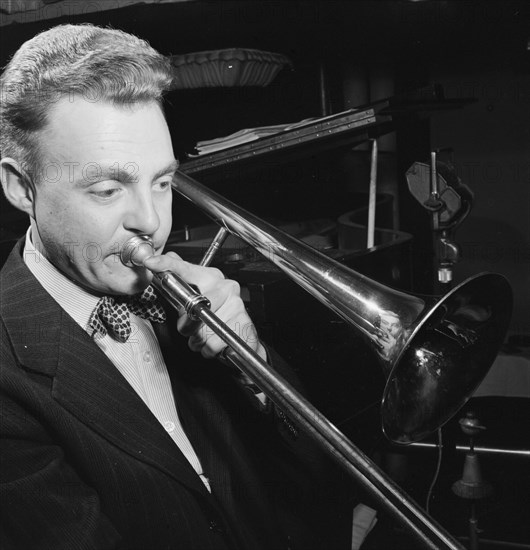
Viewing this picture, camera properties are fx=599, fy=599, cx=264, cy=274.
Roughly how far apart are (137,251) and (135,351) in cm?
36

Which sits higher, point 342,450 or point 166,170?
point 166,170

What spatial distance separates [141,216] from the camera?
1340 millimetres

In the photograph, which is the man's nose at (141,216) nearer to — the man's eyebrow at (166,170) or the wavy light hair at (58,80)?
the man's eyebrow at (166,170)

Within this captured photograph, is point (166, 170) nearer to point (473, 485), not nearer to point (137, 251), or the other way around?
point (137, 251)

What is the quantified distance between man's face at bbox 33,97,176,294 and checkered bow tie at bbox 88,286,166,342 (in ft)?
0.21

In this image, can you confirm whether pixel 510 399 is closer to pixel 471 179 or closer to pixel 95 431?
pixel 95 431

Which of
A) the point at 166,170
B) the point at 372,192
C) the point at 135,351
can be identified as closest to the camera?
the point at 166,170

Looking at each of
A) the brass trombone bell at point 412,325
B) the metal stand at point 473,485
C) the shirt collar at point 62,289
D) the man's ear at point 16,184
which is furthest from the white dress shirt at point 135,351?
the metal stand at point 473,485

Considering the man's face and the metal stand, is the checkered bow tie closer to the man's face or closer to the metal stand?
the man's face

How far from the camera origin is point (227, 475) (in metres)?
1.54

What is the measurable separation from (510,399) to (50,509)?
1969 millimetres

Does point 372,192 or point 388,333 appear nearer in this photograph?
point 388,333

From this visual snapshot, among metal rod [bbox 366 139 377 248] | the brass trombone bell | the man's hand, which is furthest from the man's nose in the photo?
metal rod [bbox 366 139 377 248]

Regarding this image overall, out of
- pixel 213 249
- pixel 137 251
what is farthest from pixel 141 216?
pixel 213 249
